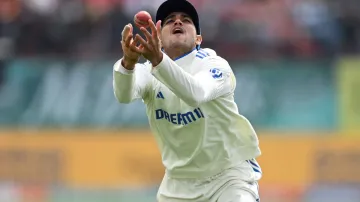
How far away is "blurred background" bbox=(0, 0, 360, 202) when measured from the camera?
44.0 ft

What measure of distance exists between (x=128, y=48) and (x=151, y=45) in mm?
234

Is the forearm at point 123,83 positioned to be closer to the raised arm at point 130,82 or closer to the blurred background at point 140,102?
the raised arm at point 130,82

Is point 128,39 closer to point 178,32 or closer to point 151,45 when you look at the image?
point 151,45

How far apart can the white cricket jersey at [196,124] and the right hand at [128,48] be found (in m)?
0.26

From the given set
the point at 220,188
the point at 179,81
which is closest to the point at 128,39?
the point at 179,81

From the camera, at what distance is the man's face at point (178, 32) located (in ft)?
21.9

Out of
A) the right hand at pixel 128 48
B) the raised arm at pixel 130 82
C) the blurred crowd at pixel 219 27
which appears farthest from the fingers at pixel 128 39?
the blurred crowd at pixel 219 27

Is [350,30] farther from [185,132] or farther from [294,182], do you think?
[185,132]

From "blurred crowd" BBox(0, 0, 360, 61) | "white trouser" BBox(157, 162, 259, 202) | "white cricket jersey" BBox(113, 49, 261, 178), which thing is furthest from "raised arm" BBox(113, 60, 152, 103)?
"blurred crowd" BBox(0, 0, 360, 61)

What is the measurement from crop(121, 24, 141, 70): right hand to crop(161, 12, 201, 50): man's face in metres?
0.44

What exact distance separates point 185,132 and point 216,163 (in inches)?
12.3

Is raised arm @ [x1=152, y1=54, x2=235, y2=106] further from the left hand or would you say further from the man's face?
the man's face

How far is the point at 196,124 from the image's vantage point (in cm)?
675

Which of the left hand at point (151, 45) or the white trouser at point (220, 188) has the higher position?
the left hand at point (151, 45)
